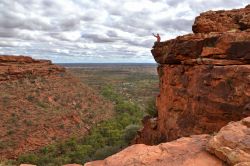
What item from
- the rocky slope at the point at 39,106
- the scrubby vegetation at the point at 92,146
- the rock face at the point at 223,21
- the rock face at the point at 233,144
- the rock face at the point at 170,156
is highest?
the rock face at the point at 223,21

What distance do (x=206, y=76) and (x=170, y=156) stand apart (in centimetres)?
810

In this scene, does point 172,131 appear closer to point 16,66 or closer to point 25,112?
point 25,112

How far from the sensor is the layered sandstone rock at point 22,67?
55.8 meters

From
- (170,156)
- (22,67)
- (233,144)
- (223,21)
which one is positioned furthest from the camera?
(22,67)

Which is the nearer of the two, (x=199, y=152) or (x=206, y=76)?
(x=199, y=152)

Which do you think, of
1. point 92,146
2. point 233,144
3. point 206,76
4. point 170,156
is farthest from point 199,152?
point 92,146

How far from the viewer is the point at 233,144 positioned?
28.0ft

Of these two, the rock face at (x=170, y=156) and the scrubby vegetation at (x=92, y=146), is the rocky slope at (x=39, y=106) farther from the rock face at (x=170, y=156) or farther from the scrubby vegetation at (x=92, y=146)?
the rock face at (x=170, y=156)

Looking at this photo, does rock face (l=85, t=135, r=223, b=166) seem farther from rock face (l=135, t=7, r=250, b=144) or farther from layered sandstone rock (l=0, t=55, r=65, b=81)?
layered sandstone rock (l=0, t=55, r=65, b=81)

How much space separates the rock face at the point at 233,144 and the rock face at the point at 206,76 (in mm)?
4987

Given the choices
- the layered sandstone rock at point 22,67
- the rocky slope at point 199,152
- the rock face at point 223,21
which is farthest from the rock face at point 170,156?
the layered sandstone rock at point 22,67

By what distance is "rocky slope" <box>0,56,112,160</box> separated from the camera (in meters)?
41.3

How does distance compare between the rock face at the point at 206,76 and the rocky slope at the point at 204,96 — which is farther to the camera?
the rock face at the point at 206,76

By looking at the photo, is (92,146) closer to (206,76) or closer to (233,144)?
(206,76)
